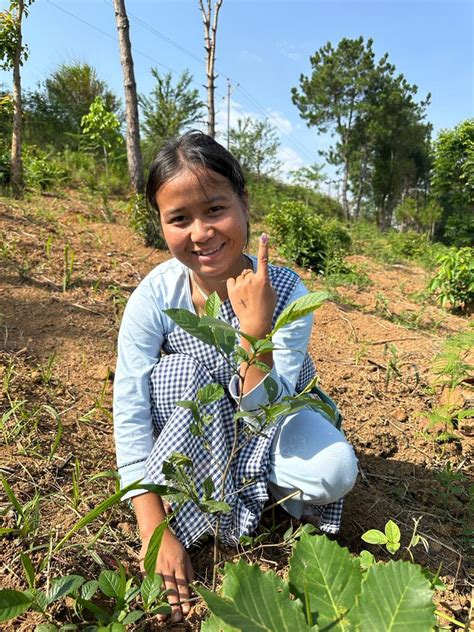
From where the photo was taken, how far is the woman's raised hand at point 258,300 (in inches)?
40.3

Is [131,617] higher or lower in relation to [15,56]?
lower

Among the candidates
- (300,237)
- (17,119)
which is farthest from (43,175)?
(300,237)

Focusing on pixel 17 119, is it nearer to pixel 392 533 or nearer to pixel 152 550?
pixel 152 550

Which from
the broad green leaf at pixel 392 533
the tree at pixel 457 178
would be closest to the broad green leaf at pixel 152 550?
the broad green leaf at pixel 392 533

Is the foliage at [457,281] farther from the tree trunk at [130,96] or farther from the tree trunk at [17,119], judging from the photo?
the tree trunk at [17,119]

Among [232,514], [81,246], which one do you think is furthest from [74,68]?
[232,514]

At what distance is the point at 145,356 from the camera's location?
1329mm

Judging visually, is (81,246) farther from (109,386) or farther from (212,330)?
(212,330)

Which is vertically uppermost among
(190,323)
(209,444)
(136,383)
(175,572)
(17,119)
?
(17,119)

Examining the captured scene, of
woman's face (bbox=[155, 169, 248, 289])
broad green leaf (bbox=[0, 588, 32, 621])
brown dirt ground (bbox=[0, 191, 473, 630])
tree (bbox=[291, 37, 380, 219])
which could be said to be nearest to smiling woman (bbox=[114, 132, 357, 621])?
woman's face (bbox=[155, 169, 248, 289])

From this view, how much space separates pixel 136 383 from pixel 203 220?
0.49 metres

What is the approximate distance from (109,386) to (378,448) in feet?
3.79

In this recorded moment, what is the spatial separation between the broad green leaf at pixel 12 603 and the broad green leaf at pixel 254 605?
477 millimetres

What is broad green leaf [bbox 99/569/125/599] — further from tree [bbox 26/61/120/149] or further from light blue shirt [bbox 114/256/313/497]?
tree [bbox 26/61/120/149]
